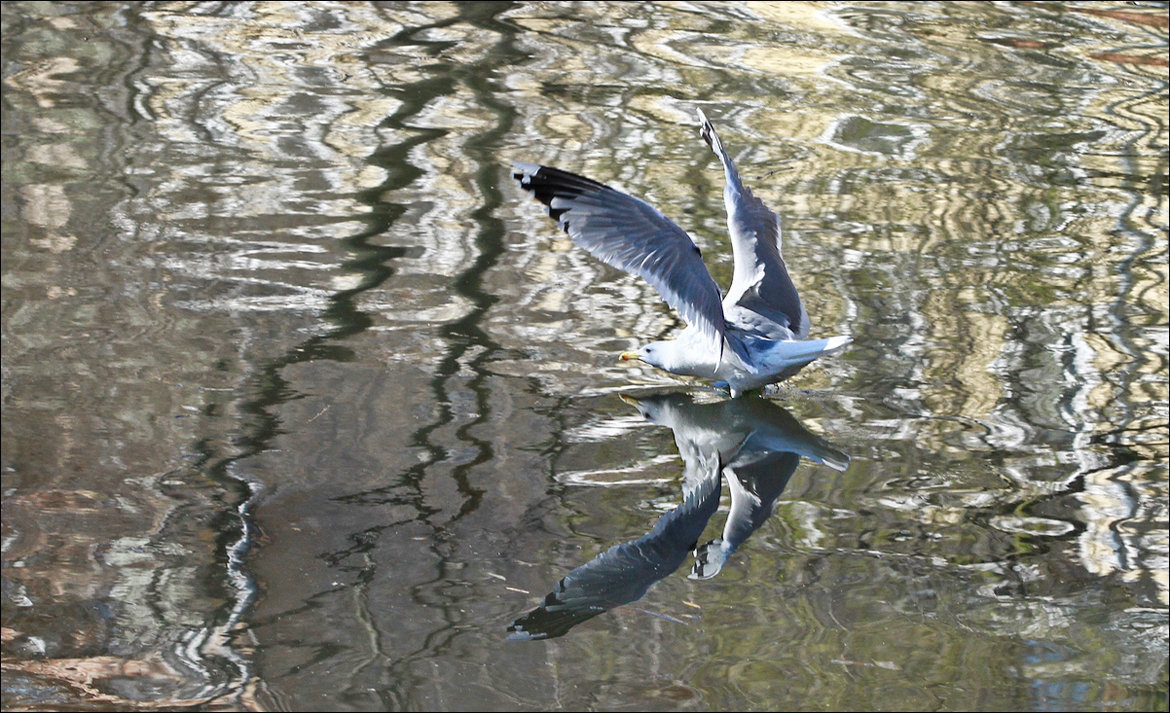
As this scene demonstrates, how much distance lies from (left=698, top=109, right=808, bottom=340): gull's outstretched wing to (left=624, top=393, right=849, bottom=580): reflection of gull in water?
1.08ft

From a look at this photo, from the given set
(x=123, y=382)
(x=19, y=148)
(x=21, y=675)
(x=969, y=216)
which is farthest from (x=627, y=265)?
(x=19, y=148)

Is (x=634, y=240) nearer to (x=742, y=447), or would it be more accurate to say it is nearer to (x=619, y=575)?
(x=742, y=447)

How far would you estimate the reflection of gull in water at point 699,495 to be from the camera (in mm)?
3779

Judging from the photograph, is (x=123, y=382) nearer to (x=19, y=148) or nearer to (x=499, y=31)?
(x=19, y=148)

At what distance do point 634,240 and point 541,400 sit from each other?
2.22ft

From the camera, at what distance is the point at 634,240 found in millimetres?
4637

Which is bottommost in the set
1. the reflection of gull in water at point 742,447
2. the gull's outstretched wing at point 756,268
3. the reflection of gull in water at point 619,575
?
the reflection of gull in water at point 742,447

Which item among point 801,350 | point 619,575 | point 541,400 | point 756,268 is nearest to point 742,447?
point 801,350

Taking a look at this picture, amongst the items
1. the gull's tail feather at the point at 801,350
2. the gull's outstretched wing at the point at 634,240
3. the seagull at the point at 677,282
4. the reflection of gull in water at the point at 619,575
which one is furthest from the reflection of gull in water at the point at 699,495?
the gull's outstretched wing at the point at 634,240

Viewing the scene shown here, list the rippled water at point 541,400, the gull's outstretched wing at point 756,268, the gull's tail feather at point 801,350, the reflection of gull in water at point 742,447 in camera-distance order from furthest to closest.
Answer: the gull's outstretched wing at point 756,268
the gull's tail feather at point 801,350
the reflection of gull in water at point 742,447
the rippled water at point 541,400

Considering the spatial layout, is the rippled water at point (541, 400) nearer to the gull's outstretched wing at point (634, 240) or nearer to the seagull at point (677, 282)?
the seagull at point (677, 282)

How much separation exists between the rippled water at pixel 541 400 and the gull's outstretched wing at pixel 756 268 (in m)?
0.30

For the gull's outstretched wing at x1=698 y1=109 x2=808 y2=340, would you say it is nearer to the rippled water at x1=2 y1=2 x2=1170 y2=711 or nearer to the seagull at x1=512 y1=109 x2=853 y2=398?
the seagull at x1=512 y1=109 x2=853 y2=398

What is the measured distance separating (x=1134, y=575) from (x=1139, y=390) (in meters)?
1.31
